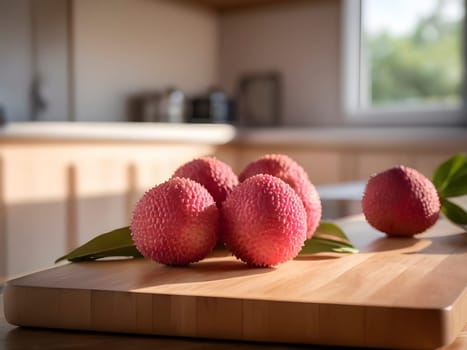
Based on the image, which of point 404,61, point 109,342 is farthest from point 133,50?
point 109,342

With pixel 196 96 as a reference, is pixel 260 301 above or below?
below

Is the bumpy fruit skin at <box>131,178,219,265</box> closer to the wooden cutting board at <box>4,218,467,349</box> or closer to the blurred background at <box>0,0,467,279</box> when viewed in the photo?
the wooden cutting board at <box>4,218,467,349</box>

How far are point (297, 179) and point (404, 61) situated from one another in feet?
7.54

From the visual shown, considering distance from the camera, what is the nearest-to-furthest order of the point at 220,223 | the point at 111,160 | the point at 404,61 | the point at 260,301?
the point at 260,301 < the point at 220,223 < the point at 111,160 < the point at 404,61

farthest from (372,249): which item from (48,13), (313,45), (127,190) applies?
(313,45)

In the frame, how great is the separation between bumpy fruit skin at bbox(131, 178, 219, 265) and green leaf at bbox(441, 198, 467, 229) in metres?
0.31

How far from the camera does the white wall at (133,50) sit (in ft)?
7.95

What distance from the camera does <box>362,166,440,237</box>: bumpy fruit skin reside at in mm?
666

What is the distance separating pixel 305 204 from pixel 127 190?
5.73 ft

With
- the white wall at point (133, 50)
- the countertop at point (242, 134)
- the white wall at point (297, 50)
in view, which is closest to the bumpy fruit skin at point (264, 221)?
the countertop at point (242, 134)

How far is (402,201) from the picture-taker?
0.68 metres

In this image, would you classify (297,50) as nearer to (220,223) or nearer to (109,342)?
(220,223)

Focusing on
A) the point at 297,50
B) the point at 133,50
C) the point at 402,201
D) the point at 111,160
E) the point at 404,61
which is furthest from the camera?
the point at 297,50

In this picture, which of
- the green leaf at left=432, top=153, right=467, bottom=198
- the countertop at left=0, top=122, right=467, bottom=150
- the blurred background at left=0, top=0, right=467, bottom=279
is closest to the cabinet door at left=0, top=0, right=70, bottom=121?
the blurred background at left=0, top=0, right=467, bottom=279
